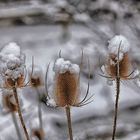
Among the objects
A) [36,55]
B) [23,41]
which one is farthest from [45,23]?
[36,55]

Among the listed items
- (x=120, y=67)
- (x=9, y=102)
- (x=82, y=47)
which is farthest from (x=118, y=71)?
(x=82, y=47)

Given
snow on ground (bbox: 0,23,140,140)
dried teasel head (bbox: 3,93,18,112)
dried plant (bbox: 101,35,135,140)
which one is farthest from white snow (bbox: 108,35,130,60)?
dried teasel head (bbox: 3,93,18,112)

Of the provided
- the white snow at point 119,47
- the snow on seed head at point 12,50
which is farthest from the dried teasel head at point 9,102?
the white snow at point 119,47

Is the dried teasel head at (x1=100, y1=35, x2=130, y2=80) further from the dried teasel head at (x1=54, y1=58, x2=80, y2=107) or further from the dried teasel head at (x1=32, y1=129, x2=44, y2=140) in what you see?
the dried teasel head at (x1=32, y1=129, x2=44, y2=140)

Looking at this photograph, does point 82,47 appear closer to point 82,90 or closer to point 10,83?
point 82,90

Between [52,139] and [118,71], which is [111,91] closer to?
[52,139]

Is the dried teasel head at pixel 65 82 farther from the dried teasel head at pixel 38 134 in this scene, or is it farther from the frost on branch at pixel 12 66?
the dried teasel head at pixel 38 134
